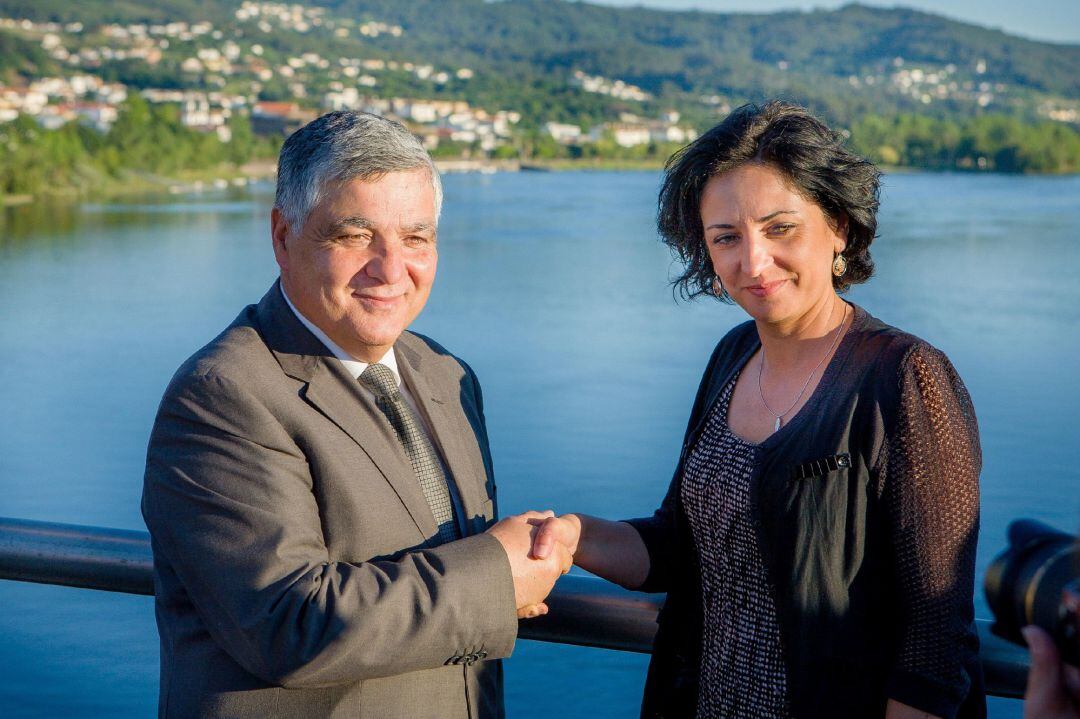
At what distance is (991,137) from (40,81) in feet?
224

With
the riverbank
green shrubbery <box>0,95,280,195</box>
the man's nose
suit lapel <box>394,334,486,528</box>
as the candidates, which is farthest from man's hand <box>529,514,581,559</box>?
green shrubbery <box>0,95,280,195</box>

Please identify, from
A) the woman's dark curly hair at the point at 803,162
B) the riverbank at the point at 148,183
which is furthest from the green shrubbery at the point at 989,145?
the woman's dark curly hair at the point at 803,162

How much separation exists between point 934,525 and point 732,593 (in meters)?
0.34

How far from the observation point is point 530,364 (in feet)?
44.3

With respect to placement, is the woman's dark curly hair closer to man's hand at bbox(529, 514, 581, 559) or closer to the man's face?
the man's face

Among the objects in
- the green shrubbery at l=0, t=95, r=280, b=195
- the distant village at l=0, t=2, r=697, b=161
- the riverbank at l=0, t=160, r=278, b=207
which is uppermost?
the distant village at l=0, t=2, r=697, b=161

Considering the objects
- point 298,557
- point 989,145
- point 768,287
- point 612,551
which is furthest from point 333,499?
point 989,145

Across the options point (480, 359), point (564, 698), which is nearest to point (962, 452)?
point (564, 698)

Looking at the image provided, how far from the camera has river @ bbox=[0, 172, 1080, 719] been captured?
218 inches

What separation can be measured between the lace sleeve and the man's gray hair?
2.31 feet

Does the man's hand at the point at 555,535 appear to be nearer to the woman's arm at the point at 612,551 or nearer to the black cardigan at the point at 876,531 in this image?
the woman's arm at the point at 612,551

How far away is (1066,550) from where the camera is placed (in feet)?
2.85

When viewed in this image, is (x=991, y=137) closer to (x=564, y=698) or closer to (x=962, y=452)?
(x=564, y=698)

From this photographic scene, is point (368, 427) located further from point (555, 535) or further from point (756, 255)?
point (756, 255)
